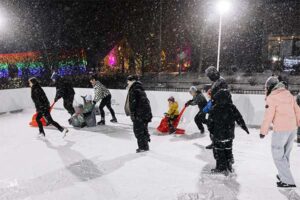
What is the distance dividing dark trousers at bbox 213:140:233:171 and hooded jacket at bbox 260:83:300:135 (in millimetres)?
893

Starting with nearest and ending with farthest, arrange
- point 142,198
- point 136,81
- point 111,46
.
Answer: point 142,198
point 136,81
point 111,46

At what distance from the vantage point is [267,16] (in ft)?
91.4

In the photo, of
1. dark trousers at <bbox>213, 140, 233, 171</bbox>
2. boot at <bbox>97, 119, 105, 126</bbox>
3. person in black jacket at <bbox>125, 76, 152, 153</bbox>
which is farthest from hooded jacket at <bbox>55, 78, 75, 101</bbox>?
dark trousers at <bbox>213, 140, 233, 171</bbox>

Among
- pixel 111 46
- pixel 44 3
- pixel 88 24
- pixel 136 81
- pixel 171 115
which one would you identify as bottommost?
pixel 171 115

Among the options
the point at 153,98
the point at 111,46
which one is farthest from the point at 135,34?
the point at 153,98

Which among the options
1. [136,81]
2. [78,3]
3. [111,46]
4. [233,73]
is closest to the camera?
[136,81]

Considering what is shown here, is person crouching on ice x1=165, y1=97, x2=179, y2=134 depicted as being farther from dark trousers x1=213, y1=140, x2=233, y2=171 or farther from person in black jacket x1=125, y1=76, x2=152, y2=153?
→ dark trousers x1=213, y1=140, x2=233, y2=171

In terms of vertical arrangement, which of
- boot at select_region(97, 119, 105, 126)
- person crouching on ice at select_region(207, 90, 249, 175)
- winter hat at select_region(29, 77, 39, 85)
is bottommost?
boot at select_region(97, 119, 105, 126)

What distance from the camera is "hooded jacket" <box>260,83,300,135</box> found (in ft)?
Result: 14.1

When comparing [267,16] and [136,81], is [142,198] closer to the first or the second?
[136,81]

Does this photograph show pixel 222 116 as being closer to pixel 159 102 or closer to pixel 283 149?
pixel 283 149

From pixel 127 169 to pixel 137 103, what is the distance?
146 centimetres

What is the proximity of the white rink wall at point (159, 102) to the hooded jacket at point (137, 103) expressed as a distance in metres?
3.97

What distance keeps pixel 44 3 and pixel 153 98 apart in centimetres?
2279
